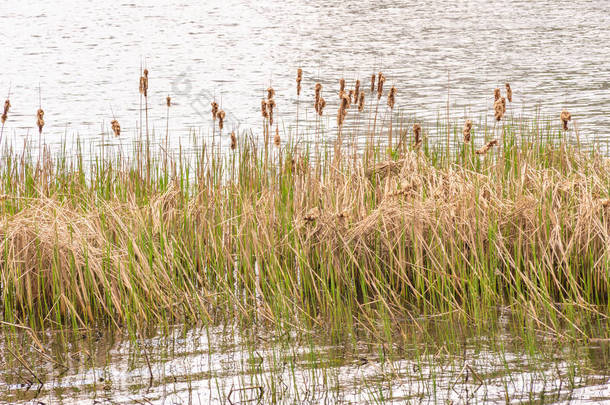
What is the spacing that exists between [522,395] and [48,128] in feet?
32.4

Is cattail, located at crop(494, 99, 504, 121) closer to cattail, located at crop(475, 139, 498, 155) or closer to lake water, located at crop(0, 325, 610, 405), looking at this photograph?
cattail, located at crop(475, 139, 498, 155)

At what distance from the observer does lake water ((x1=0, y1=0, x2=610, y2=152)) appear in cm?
1303

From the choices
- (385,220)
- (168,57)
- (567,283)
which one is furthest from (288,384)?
(168,57)

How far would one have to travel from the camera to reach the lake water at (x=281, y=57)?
13031 mm

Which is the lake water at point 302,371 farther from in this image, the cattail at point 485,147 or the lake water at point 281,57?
the lake water at point 281,57

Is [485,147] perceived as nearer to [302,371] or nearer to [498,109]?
[498,109]

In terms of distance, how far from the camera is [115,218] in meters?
5.32

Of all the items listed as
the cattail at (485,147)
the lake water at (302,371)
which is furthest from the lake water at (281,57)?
the lake water at (302,371)

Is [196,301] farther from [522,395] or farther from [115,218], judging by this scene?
[522,395]

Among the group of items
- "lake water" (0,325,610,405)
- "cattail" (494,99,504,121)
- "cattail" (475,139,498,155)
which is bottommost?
"lake water" (0,325,610,405)

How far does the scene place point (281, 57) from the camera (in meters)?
20.5

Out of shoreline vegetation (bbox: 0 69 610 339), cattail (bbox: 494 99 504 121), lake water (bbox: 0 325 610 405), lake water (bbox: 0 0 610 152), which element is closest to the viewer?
lake water (bbox: 0 325 610 405)

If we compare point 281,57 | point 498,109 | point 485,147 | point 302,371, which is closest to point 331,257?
point 302,371

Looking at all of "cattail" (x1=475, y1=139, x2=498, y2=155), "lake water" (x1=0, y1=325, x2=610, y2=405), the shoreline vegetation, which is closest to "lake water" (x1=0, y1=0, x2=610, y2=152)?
"cattail" (x1=475, y1=139, x2=498, y2=155)
